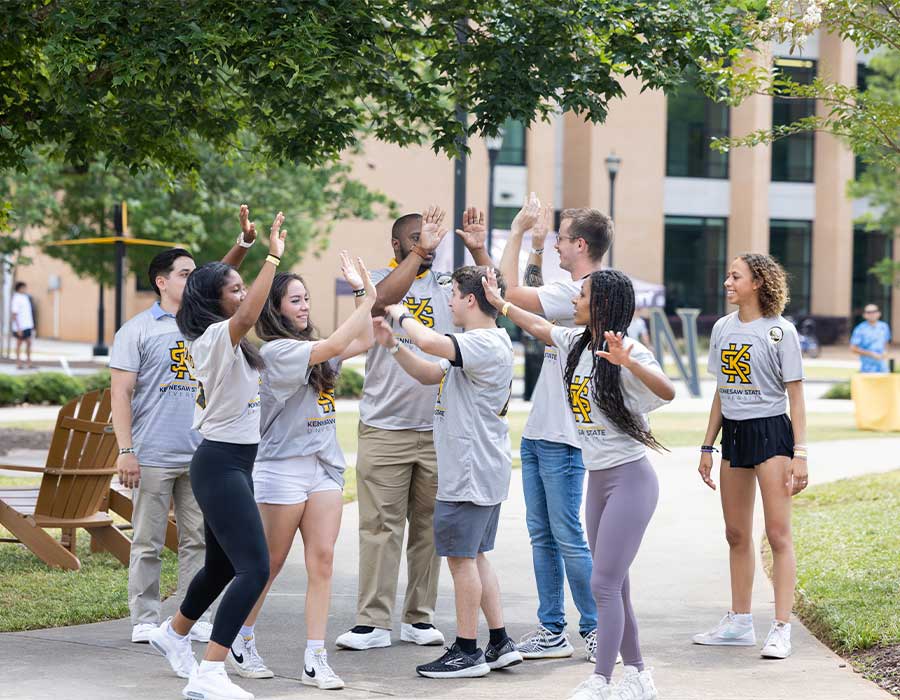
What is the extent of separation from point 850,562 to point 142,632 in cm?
458

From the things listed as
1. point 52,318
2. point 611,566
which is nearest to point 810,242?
point 52,318

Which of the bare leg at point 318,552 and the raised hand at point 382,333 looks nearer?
the raised hand at point 382,333

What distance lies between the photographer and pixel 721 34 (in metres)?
8.26

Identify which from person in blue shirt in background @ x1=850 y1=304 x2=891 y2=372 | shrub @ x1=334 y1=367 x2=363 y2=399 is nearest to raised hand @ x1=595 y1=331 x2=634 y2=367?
person in blue shirt in background @ x1=850 y1=304 x2=891 y2=372

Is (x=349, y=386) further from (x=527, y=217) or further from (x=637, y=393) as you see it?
(x=637, y=393)

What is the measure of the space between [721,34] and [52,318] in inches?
1977

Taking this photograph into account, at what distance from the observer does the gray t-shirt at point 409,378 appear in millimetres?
6461

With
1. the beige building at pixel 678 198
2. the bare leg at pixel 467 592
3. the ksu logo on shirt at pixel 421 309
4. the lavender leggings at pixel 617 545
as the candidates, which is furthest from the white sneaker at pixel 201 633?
the beige building at pixel 678 198

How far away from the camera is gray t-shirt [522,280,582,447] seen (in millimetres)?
6176

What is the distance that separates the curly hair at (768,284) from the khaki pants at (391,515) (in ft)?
5.96

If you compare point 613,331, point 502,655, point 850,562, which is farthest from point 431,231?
point 850,562

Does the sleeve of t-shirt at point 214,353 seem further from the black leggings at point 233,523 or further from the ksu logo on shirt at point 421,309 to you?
the ksu logo on shirt at point 421,309

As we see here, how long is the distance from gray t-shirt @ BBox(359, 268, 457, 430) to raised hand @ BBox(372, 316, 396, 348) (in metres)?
0.72

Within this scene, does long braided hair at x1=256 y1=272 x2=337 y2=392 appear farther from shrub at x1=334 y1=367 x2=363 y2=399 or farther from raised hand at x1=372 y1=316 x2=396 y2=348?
shrub at x1=334 y1=367 x2=363 y2=399
